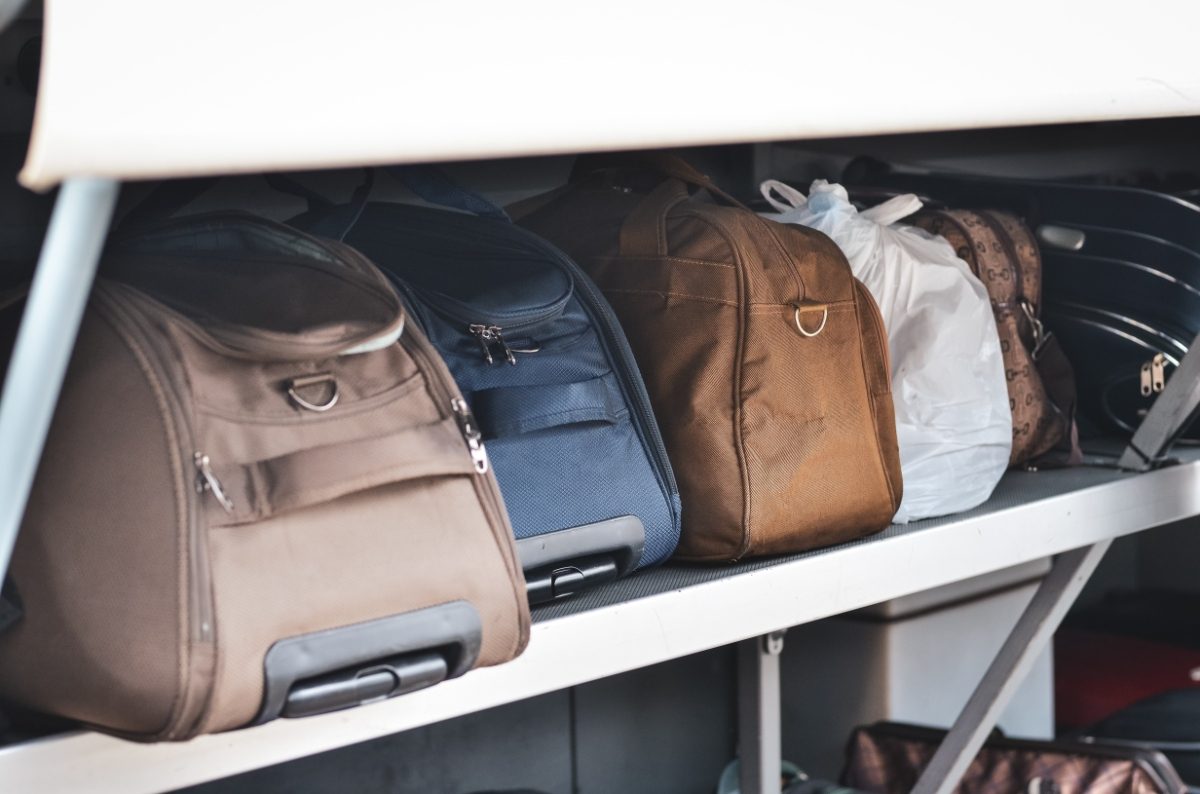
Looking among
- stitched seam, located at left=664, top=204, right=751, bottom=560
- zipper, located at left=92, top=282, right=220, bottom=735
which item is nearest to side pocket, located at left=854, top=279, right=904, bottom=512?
stitched seam, located at left=664, top=204, right=751, bottom=560

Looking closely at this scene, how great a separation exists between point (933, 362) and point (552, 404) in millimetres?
488

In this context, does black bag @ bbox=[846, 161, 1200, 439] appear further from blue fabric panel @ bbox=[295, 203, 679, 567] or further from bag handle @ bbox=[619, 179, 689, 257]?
blue fabric panel @ bbox=[295, 203, 679, 567]

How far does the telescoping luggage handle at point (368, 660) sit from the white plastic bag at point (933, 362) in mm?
608

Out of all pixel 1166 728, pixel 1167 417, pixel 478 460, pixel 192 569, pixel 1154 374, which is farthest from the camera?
pixel 1166 728

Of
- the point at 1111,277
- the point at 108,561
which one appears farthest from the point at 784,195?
the point at 108,561

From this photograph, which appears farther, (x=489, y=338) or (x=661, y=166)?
(x=661, y=166)

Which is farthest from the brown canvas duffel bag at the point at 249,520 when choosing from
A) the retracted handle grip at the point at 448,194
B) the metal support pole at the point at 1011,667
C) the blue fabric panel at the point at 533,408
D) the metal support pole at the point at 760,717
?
the metal support pole at the point at 1011,667

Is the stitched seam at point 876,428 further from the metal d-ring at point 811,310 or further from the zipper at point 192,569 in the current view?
the zipper at point 192,569

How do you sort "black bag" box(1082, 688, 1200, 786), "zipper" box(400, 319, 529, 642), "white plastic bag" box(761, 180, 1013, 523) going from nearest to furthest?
"zipper" box(400, 319, 529, 642)
"white plastic bag" box(761, 180, 1013, 523)
"black bag" box(1082, 688, 1200, 786)

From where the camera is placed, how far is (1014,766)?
1.70 m

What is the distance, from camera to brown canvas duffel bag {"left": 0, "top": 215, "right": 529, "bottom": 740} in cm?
77

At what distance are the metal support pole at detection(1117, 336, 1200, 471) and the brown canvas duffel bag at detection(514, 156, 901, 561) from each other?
0.46 meters

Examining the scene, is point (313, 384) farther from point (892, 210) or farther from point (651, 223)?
point (892, 210)

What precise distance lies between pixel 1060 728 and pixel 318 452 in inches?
67.1
